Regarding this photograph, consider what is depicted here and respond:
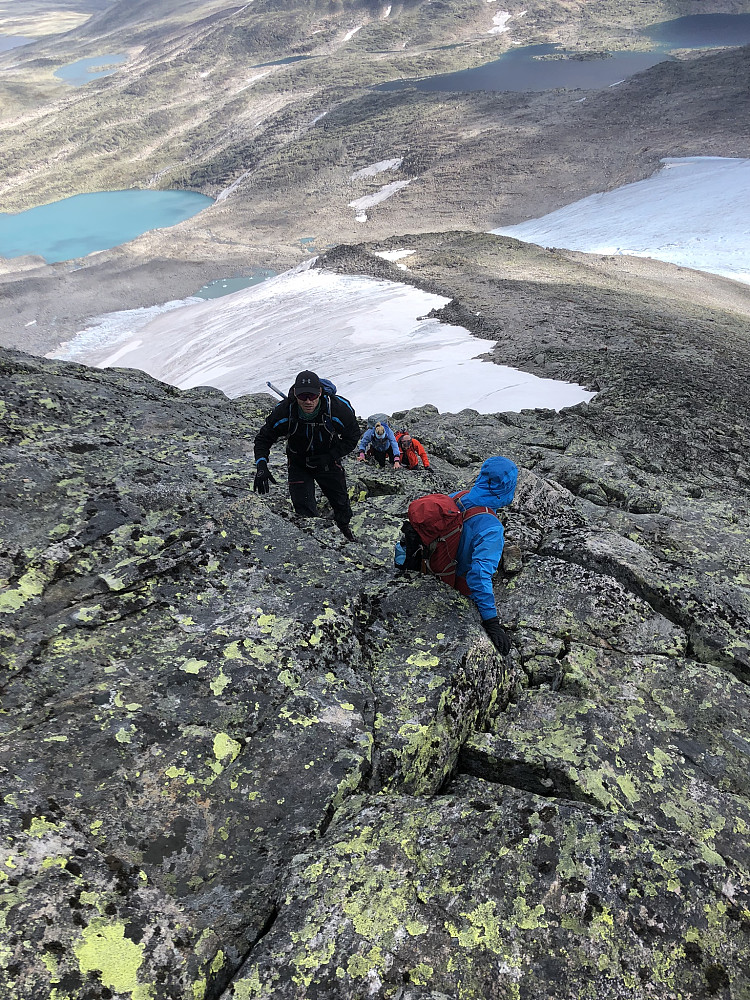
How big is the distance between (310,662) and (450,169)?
272 feet

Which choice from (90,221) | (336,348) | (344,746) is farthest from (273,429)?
(90,221)

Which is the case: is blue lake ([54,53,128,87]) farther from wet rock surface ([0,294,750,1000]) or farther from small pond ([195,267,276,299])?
wet rock surface ([0,294,750,1000])

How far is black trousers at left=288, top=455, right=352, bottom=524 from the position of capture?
302 inches

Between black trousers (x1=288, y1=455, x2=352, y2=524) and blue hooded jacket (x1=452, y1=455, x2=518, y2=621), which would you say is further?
black trousers (x1=288, y1=455, x2=352, y2=524)

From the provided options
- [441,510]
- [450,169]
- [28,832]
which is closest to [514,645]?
[441,510]

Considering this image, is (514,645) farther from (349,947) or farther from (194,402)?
(194,402)

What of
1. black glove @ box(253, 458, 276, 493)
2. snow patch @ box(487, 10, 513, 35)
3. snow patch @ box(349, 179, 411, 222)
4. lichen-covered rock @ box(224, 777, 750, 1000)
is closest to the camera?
lichen-covered rock @ box(224, 777, 750, 1000)

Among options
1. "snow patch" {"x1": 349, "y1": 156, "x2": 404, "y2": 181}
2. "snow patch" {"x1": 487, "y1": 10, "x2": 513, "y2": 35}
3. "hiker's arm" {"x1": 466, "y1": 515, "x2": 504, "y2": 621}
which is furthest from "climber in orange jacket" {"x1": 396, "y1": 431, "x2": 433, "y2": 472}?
"snow patch" {"x1": 487, "y1": 10, "x2": 513, "y2": 35}

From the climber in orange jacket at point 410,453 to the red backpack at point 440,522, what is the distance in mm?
4554

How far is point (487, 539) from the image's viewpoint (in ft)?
18.9

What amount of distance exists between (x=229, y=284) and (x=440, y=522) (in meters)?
59.7

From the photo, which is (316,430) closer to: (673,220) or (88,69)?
(673,220)

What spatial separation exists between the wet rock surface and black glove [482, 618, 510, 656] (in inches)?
4.9

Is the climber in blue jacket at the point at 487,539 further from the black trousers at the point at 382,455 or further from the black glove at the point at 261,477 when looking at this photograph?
the black trousers at the point at 382,455
